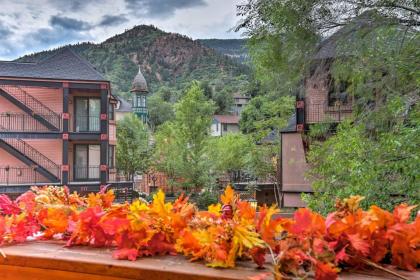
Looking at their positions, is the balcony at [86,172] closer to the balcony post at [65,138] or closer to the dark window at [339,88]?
the balcony post at [65,138]

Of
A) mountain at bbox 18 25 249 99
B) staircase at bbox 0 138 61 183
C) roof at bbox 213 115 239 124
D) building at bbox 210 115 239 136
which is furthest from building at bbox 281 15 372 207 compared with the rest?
roof at bbox 213 115 239 124

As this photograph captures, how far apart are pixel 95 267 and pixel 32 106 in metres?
11.4

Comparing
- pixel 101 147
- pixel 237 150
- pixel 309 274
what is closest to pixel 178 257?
pixel 309 274

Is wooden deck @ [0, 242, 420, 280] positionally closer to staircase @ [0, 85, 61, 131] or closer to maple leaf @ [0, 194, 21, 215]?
maple leaf @ [0, 194, 21, 215]

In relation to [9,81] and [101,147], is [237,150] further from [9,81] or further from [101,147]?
[9,81]

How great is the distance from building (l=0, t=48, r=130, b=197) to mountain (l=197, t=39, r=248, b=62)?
3.67 metres

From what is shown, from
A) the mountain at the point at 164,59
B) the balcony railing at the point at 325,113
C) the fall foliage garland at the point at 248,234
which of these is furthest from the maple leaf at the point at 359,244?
the mountain at the point at 164,59

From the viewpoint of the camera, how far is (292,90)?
14.8ft

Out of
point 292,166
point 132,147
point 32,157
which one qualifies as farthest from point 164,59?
point 292,166

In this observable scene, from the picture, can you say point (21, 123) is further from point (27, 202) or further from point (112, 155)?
point (27, 202)

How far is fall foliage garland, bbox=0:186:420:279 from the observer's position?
54 cm

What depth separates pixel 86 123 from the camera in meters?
11.4

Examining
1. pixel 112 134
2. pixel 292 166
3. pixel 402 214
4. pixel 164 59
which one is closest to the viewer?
pixel 402 214

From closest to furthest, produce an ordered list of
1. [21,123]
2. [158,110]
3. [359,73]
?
[359,73] < [21,123] < [158,110]
